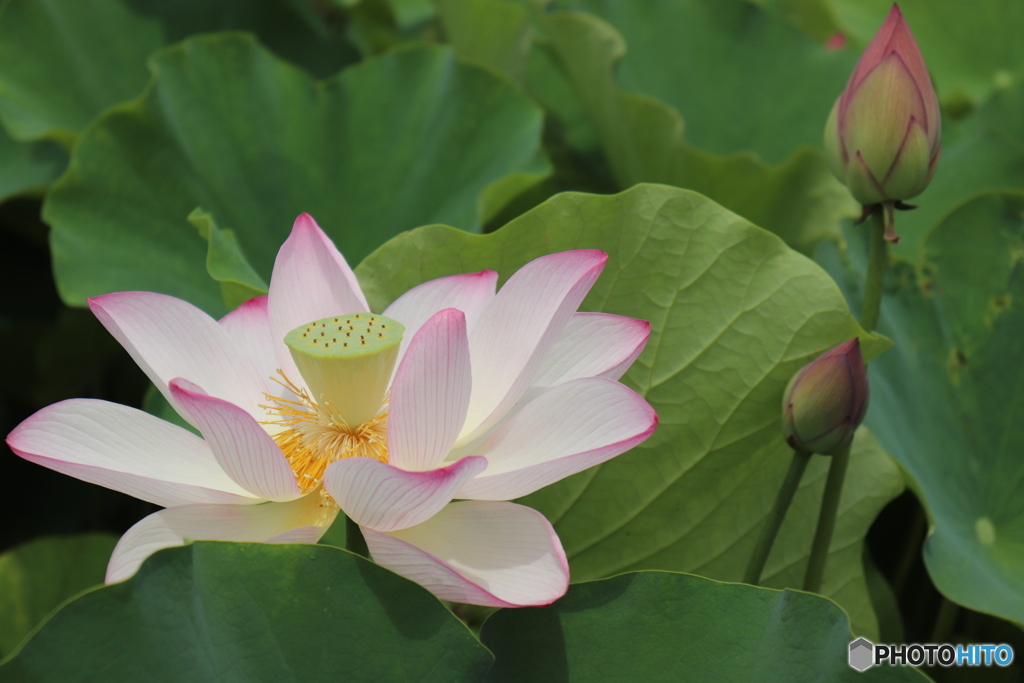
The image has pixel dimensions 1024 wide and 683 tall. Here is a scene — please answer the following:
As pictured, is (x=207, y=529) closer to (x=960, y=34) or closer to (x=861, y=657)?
(x=861, y=657)

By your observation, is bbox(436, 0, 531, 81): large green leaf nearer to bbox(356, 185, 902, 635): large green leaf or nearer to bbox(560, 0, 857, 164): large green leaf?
bbox(560, 0, 857, 164): large green leaf

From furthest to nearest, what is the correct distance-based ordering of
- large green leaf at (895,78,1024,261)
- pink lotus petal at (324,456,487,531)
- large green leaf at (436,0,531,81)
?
large green leaf at (436,0,531,81)
large green leaf at (895,78,1024,261)
pink lotus petal at (324,456,487,531)

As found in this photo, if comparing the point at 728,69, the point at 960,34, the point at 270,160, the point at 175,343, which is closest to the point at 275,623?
the point at 175,343

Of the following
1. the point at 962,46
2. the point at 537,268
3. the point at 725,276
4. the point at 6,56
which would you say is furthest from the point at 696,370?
the point at 962,46

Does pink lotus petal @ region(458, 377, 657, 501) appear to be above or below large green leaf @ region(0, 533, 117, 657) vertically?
above

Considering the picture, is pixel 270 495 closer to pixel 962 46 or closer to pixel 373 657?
pixel 373 657

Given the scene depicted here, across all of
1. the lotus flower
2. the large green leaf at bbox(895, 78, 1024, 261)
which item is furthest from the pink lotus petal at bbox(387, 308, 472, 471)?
the large green leaf at bbox(895, 78, 1024, 261)
